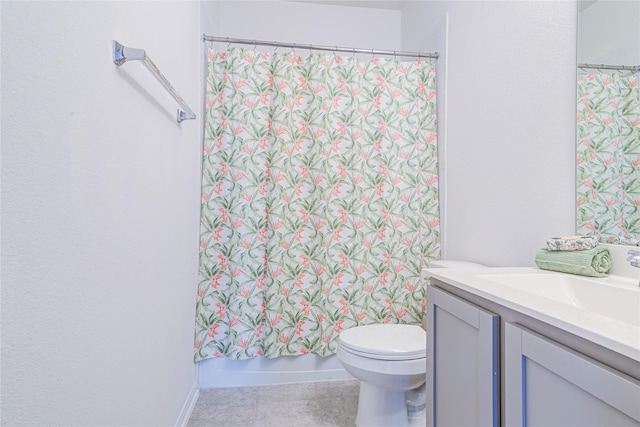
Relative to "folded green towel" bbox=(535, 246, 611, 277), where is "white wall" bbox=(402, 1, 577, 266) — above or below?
above

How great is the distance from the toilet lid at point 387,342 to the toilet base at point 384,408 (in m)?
0.23

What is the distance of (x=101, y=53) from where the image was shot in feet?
2.57

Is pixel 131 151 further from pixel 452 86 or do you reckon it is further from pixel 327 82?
pixel 452 86

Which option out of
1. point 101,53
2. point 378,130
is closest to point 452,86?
point 378,130

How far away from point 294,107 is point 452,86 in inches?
34.6

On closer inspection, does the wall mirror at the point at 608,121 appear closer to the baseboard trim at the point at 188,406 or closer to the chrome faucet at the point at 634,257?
the chrome faucet at the point at 634,257

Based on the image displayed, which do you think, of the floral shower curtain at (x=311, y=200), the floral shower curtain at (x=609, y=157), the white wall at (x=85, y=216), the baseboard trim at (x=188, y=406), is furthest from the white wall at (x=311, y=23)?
the baseboard trim at (x=188, y=406)

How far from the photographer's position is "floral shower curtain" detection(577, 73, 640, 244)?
1.01 metres

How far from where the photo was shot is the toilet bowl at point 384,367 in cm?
141

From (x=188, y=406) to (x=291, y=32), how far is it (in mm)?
2336

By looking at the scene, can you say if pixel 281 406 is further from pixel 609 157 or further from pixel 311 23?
pixel 311 23

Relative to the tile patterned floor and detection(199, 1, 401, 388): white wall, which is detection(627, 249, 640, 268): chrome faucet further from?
detection(199, 1, 401, 388): white wall

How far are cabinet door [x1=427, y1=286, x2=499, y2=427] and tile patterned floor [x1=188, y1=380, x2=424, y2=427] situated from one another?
2.50ft

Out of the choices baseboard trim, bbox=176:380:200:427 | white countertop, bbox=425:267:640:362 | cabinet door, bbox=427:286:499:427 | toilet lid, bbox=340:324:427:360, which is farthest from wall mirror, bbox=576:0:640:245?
baseboard trim, bbox=176:380:200:427
